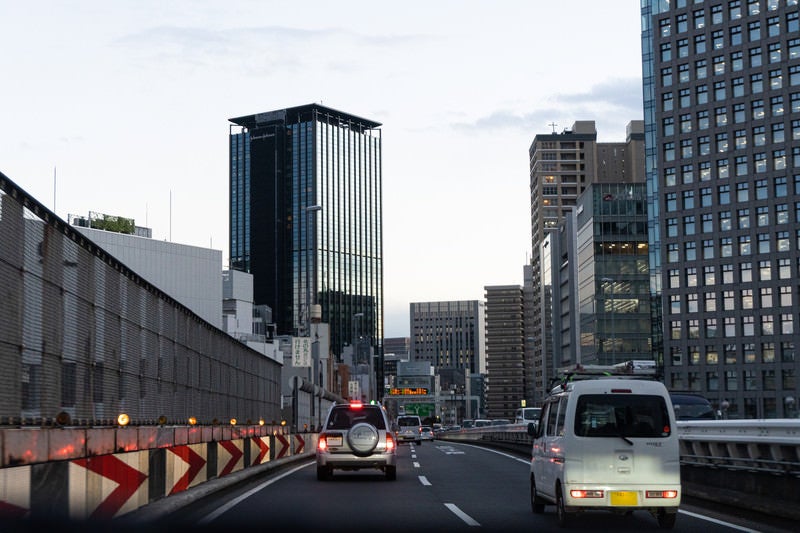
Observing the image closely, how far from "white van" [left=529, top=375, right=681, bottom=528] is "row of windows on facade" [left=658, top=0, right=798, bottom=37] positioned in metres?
119

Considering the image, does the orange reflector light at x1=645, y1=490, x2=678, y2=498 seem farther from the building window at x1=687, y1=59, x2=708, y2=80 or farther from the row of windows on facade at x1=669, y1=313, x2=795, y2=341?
the building window at x1=687, y1=59, x2=708, y2=80

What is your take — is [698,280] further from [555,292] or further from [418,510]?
[418,510]

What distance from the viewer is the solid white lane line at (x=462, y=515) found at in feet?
46.0

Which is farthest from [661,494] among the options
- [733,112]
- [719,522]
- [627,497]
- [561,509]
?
[733,112]

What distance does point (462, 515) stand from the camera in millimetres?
15320

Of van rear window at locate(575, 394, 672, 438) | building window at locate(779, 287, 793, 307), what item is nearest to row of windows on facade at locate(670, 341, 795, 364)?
building window at locate(779, 287, 793, 307)

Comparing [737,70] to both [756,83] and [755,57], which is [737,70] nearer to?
[755,57]

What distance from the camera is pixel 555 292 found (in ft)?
571

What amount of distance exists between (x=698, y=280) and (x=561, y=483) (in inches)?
4617

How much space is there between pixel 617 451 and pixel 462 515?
267cm

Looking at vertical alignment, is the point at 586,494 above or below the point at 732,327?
below

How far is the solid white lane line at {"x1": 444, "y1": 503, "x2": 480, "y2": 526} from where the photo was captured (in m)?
14.0

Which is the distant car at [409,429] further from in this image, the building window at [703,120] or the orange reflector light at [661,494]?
the building window at [703,120]

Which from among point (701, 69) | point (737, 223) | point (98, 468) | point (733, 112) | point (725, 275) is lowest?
point (98, 468)
